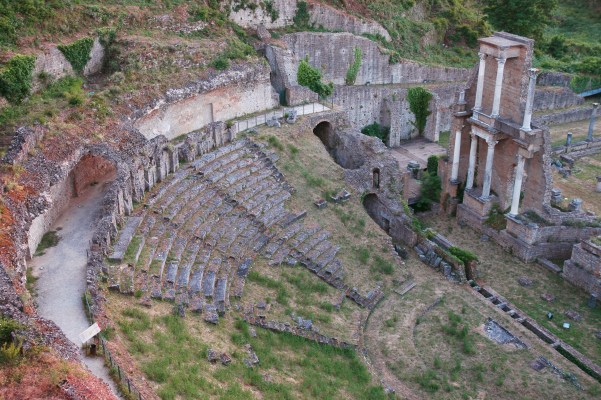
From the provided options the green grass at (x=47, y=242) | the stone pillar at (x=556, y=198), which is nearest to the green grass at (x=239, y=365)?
the green grass at (x=47, y=242)

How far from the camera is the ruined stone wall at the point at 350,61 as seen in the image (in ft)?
138

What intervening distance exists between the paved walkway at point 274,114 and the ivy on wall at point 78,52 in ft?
25.7

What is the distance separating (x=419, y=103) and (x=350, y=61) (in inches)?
201

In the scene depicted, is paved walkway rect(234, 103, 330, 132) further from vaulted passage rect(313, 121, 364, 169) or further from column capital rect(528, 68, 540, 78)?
column capital rect(528, 68, 540, 78)

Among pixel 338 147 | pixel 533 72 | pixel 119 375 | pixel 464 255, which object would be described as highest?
pixel 533 72

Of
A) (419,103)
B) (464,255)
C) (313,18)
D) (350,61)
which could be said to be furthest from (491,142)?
(313,18)

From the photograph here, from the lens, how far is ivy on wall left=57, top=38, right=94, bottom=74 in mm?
32156

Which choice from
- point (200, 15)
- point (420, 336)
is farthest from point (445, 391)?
point (200, 15)

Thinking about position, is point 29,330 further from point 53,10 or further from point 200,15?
point 200,15

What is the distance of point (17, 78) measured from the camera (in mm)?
29125

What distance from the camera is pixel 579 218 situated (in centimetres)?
3075

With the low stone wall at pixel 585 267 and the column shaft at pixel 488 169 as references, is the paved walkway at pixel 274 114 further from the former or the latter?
the low stone wall at pixel 585 267

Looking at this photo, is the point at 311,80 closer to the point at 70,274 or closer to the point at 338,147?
the point at 338,147

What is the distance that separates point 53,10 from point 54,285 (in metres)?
17.7
